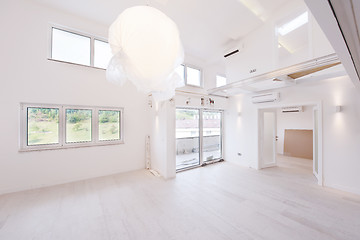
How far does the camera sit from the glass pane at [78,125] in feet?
11.5

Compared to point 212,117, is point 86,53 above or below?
above

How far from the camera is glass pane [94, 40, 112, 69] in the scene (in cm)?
385

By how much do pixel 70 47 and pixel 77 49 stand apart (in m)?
0.15

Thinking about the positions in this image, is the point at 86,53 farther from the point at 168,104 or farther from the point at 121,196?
the point at 121,196

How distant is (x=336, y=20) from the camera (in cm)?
63

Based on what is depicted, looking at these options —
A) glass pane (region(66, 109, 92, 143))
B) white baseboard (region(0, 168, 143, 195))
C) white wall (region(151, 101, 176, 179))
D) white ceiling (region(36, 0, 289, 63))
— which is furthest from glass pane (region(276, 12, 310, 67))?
white baseboard (region(0, 168, 143, 195))

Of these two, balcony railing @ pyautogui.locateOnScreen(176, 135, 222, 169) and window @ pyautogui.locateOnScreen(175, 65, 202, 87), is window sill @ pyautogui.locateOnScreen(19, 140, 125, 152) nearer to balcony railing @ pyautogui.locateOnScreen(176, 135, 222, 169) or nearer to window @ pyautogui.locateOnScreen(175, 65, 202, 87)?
balcony railing @ pyautogui.locateOnScreen(176, 135, 222, 169)

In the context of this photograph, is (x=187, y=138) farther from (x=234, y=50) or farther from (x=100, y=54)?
(x=100, y=54)

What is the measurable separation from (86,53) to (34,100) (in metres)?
1.68

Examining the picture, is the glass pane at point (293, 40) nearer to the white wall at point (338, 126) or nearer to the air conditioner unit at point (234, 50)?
the air conditioner unit at point (234, 50)

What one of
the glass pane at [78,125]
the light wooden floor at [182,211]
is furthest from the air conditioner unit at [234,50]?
the glass pane at [78,125]

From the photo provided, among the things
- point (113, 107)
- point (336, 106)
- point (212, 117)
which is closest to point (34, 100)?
point (113, 107)

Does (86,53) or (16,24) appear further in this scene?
(86,53)

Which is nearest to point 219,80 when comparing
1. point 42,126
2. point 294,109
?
point 294,109
